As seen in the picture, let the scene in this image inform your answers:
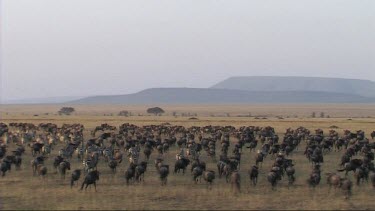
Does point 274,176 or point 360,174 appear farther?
point 360,174

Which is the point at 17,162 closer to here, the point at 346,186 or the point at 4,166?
the point at 4,166

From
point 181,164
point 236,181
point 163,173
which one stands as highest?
point 181,164

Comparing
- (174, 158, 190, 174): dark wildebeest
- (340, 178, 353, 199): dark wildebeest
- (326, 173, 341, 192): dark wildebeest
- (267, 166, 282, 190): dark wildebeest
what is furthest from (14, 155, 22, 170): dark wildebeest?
(340, 178, 353, 199): dark wildebeest

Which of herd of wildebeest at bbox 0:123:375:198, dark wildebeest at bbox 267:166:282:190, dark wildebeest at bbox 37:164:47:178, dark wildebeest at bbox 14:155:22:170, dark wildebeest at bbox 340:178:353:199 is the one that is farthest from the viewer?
dark wildebeest at bbox 14:155:22:170

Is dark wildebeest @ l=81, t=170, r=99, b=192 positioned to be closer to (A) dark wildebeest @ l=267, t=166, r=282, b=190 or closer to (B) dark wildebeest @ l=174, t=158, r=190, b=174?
(B) dark wildebeest @ l=174, t=158, r=190, b=174

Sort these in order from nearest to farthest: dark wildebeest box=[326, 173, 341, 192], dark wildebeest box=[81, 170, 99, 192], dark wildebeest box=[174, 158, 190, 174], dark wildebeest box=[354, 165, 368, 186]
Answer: dark wildebeest box=[326, 173, 341, 192], dark wildebeest box=[81, 170, 99, 192], dark wildebeest box=[354, 165, 368, 186], dark wildebeest box=[174, 158, 190, 174]

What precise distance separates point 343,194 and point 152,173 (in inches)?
372

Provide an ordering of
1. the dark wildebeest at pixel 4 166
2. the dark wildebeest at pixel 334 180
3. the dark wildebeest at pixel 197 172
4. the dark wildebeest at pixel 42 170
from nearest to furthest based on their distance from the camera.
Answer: the dark wildebeest at pixel 334 180, the dark wildebeest at pixel 197 172, the dark wildebeest at pixel 42 170, the dark wildebeest at pixel 4 166

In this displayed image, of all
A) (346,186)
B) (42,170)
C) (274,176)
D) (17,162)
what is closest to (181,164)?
(274,176)

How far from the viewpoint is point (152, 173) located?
25.5 meters

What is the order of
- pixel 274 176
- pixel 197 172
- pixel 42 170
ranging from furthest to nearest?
1. pixel 42 170
2. pixel 197 172
3. pixel 274 176

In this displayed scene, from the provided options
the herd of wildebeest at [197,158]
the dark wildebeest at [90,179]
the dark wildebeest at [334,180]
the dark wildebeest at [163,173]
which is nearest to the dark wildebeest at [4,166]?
the herd of wildebeest at [197,158]

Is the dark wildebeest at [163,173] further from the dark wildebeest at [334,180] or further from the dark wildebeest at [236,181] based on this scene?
the dark wildebeest at [334,180]

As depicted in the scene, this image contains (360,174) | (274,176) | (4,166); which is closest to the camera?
(274,176)
